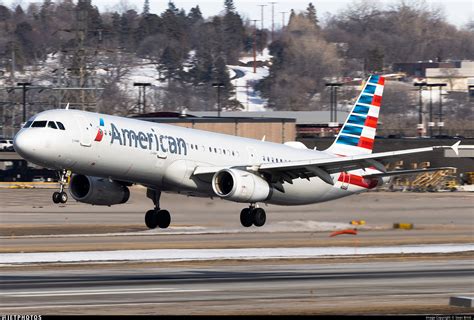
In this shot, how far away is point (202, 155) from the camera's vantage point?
49531mm

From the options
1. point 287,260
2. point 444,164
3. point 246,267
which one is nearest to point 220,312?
point 246,267

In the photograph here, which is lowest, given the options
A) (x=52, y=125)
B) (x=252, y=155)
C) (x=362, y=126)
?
(x=252, y=155)

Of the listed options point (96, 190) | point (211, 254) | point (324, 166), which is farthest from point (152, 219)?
point (324, 166)

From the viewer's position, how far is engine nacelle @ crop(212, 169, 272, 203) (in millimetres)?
48406

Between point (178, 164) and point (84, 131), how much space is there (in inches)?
213

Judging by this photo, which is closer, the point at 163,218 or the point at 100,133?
the point at 100,133

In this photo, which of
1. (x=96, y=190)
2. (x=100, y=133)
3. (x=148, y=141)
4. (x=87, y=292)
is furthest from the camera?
(x=96, y=190)

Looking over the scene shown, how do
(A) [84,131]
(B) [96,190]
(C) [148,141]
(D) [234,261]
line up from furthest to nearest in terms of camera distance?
1. (B) [96,190]
2. (C) [148,141]
3. (A) [84,131]
4. (D) [234,261]

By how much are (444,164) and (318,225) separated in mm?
49068

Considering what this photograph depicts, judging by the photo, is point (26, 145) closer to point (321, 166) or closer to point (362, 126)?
point (321, 166)

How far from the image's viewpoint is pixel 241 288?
33.3m

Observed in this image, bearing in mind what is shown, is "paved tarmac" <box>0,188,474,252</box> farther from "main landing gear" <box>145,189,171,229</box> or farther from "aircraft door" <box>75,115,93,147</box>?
"aircraft door" <box>75,115,93,147</box>

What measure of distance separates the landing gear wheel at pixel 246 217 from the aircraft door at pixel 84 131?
33.4 feet

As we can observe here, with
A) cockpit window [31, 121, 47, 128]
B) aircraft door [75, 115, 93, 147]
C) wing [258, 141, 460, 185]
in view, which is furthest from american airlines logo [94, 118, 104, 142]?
wing [258, 141, 460, 185]
